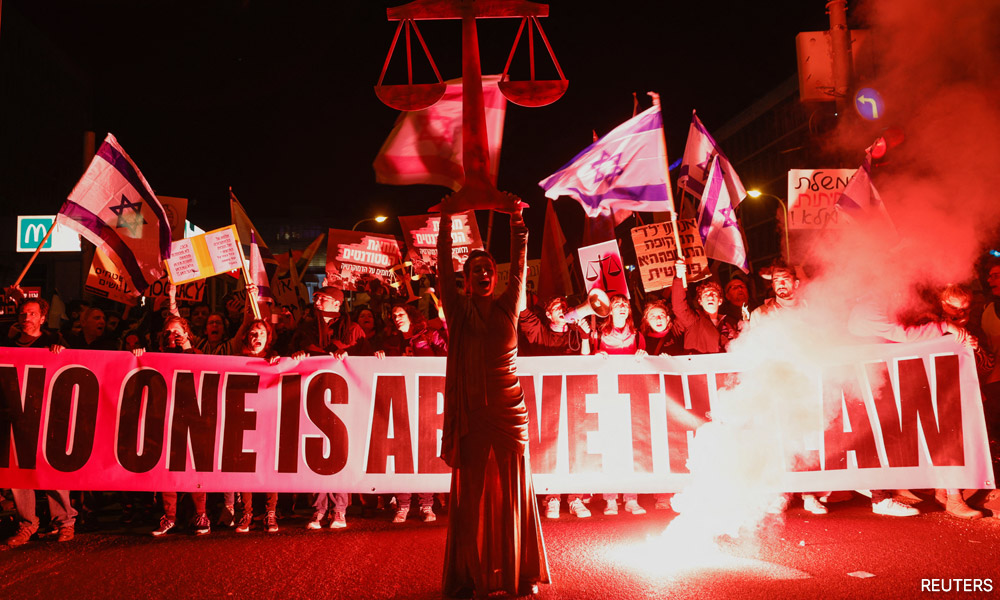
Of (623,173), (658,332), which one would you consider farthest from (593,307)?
(623,173)

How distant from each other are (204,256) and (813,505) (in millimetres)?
7738

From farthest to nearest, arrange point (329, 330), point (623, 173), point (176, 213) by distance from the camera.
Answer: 1. point (176, 213)
2. point (623, 173)
3. point (329, 330)

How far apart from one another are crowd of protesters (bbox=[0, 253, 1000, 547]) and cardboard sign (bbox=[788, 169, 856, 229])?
11.3 ft

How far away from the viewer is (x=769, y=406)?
21.7ft

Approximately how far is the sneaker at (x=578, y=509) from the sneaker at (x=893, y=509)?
2480 millimetres

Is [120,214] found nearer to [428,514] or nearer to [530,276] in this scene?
[428,514]

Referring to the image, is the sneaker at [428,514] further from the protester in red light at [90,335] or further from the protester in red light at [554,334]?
the protester in red light at [90,335]

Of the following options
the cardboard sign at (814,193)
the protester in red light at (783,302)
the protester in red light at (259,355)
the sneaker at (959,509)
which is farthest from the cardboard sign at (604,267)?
the protester in red light at (259,355)

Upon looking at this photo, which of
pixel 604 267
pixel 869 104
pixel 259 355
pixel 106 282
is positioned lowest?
pixel 259 355

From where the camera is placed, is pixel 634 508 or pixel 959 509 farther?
pixel 634 508

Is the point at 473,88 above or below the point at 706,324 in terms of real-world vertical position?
above

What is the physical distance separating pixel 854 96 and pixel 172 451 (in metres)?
7.20

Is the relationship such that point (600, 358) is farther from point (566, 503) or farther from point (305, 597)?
point (305, 597)

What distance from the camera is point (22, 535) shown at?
6102 mm
